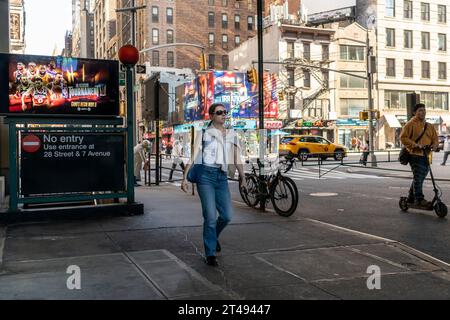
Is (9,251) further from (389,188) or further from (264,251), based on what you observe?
(389,188)

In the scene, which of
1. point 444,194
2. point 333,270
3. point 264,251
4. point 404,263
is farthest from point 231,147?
point 444,194

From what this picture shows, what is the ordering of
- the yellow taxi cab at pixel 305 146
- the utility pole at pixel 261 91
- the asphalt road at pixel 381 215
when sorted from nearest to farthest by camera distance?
1. the asphalt road at pixel 381 215
2. the utility pole at pixel 261 91
3. the yellow taxi cab at pixel 305 146

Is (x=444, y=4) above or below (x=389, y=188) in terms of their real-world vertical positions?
above

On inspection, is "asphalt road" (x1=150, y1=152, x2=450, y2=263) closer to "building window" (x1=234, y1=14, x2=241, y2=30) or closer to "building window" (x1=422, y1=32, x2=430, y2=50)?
"building window" (x1=422, y1=32, x2=430, y2=50)

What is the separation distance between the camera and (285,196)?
31.4 ft

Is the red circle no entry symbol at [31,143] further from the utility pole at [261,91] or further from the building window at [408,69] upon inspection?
the building window at [408,69]

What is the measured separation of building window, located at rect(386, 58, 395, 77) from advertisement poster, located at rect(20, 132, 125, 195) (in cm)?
5427

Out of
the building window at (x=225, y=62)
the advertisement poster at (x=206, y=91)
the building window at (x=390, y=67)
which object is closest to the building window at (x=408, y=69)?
the building window at (x=390, y=67)

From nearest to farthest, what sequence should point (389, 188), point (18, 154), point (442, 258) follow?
point (442, 258) → point (18, 154) → point (389, 188)

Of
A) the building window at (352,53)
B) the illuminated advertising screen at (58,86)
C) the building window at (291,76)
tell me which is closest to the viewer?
the illuminated advertising screen at (58,86)

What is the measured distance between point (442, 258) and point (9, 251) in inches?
213

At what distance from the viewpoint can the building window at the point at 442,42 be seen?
61938 millimetres

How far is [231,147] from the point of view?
605 cm

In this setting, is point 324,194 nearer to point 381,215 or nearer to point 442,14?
point 381,215
